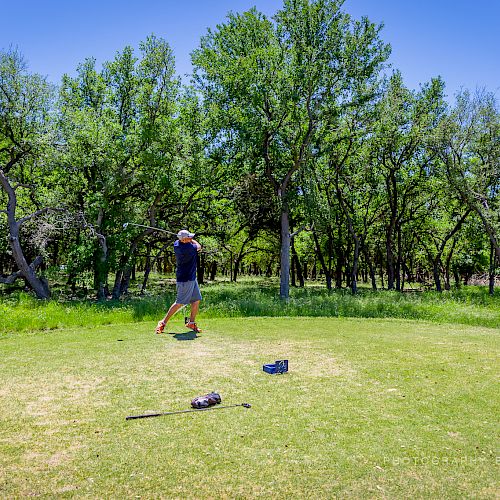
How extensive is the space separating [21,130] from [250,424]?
72.3 ft

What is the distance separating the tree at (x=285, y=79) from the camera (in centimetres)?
2242

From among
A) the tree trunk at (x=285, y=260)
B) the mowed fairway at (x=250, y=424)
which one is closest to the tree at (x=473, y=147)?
the tree trunk at (x=285, y=260)

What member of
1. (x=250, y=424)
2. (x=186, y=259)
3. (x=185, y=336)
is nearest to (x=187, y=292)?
(x=186, y=259)

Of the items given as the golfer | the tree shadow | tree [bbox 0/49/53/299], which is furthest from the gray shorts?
tree [bbox 0/49/53/299]

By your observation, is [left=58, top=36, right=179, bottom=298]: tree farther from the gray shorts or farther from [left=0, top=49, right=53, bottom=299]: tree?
the gray shorts

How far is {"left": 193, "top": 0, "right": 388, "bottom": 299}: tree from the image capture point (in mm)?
22422

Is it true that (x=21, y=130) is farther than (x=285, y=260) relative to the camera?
No

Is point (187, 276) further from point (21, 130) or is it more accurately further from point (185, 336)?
point (21, 130)

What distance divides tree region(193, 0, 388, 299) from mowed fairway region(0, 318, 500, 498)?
17091 millimetres

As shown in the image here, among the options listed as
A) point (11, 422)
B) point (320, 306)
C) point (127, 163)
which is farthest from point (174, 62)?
point (11, 422)

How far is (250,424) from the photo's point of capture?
4.55m

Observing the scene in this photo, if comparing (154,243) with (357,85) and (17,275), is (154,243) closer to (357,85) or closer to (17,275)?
(17,275)

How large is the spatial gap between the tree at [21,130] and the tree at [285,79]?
28.9ft

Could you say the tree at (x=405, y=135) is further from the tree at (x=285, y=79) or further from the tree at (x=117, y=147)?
the tree at (x=117, y=147)
